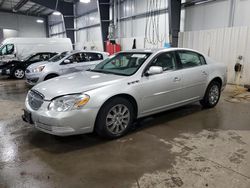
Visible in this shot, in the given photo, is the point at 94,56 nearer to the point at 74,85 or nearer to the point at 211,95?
the point at 211,95

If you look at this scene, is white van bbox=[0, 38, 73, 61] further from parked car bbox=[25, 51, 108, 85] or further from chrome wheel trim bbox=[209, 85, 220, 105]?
chrome wheel trim bbox=[209, 85, 220, 105]

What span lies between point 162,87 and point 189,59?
102 cm

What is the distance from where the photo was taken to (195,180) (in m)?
2.14

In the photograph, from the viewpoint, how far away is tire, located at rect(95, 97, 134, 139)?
2.87m

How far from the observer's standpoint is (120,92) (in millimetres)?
2971

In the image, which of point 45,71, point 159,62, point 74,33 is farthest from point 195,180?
point 74,33

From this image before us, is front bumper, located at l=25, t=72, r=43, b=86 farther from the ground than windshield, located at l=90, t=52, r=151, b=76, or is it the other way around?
windshield, located at l=90, t=52, r=151, b=76

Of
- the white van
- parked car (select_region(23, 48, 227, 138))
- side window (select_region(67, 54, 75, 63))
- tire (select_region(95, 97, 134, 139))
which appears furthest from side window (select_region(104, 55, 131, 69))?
the white van

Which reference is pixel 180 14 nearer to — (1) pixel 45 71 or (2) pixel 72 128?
(1) pixel 45 71

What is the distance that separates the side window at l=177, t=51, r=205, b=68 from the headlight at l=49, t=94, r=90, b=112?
2016 mm

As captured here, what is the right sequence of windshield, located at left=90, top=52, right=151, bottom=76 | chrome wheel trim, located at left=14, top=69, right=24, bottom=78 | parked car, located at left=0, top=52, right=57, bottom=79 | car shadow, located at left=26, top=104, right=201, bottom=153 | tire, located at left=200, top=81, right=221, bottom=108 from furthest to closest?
chrome wheel trim, located at left=14, top=69, right=24, bottom=78 < parked car, located at left=0, top=52, right=57, bottom=79 < tire, located at left=200, top=81, right=221, bottom=108 < windshield, located at left=90, top=52, right=151, bottom=76 < car shadow, located at left=26, top=104, right=201, bottom=153

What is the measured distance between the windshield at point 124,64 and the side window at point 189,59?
0.72 meters

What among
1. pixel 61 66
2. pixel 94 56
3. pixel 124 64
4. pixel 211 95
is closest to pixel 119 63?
pixel 124 64

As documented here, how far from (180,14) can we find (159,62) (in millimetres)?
6389
